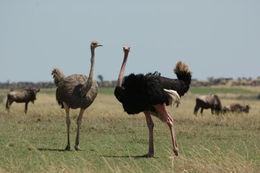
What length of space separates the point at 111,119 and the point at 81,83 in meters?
7.27

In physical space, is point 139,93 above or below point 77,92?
above

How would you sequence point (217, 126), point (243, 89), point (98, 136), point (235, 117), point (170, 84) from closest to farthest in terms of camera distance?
point (170, 84) → point (98, 136) → point (217, 126) → point (235, 117) → point (243, 89)

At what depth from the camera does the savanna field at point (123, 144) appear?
8.71 m

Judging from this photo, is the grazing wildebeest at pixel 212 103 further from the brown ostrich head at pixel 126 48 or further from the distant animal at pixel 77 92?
the brown ostrich head at pixel 126 48

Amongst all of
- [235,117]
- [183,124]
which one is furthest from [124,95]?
→ [235,117]

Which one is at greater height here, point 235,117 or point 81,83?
point 81,83

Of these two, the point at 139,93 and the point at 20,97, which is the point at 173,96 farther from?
the point at 20,97

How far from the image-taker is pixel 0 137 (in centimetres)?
1399

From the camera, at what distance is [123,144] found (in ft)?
43.5

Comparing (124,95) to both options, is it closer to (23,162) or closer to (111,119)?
(23,162)

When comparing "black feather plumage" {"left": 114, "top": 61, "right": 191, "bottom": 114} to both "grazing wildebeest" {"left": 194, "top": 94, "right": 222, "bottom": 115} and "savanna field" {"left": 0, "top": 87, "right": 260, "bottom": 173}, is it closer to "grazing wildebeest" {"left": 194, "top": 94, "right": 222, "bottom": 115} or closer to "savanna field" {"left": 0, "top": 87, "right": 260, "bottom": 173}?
"savanna field" {"left": 0, "top": 87, "right": 260, "bottom": 173}

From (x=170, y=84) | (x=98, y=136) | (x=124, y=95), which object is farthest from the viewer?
(x=98, y=136)

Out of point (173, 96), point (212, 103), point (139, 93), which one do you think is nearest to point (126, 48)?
point (139, 93)

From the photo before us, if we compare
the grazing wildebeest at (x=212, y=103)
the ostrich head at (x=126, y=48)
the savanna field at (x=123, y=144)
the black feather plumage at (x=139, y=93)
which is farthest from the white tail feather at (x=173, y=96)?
the grazing wildebeest at (x=212, y=103)
